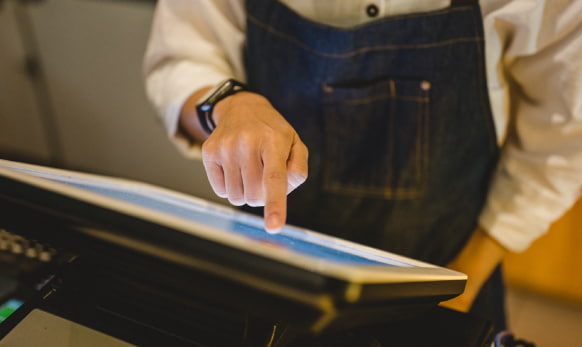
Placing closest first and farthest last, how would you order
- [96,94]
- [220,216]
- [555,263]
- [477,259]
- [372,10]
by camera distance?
1. [220,216]
2. [372,10]
3. [477,259]
4. [555,263]
5. [96,94]

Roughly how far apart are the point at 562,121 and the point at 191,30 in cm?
62

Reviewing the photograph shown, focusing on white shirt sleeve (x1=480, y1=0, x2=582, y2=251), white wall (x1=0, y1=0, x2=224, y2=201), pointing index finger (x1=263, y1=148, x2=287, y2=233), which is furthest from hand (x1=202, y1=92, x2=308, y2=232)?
white wall (x1=0, y1=0, x2=224, y2=201)

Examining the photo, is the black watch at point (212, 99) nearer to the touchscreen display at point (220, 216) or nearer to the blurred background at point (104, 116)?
the touchscreen display at point (220, 216)

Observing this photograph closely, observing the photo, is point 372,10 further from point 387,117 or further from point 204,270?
point 204,270

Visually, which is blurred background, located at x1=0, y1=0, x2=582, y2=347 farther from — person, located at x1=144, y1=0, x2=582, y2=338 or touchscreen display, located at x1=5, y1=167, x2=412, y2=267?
touchscreen display, located at x1=5, y1=167, x2=412, y2=267

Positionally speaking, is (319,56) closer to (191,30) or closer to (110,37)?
(191,30)

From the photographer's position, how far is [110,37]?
5.87 ft

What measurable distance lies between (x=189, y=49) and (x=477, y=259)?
2.09 feet

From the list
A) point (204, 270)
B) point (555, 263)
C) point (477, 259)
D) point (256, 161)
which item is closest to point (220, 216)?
point (256, 161)

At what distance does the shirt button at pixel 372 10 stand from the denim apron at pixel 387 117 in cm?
2

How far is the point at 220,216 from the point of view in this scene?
51 cm

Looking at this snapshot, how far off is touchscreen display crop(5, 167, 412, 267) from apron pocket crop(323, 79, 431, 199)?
29 cm

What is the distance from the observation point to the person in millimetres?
651

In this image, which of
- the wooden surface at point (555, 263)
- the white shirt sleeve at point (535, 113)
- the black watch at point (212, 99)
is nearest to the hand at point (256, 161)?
the black watch at point (212, 99)
